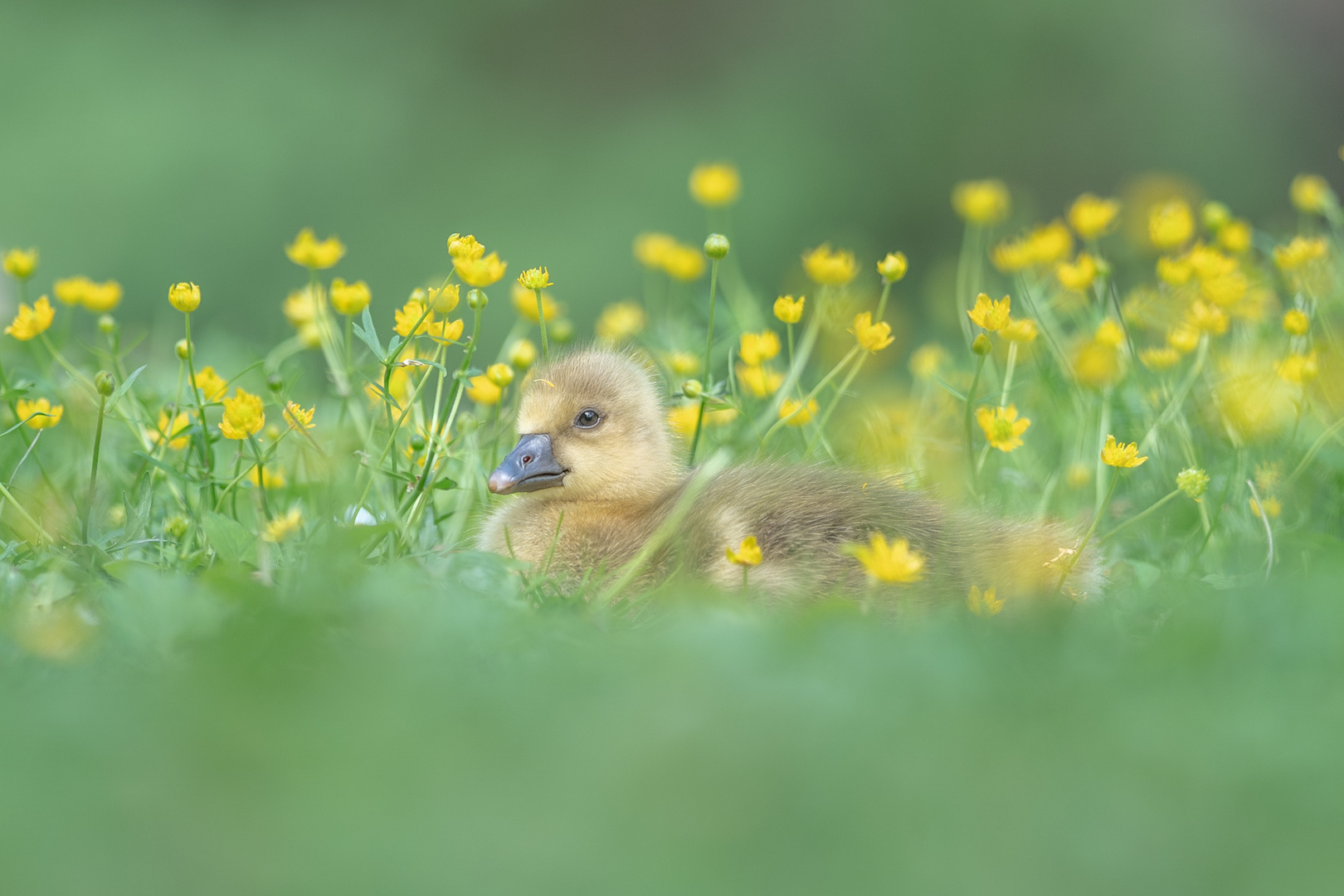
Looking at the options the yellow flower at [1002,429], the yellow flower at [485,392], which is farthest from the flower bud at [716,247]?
the yellow flower at [485,392]

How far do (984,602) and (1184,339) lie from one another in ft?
4.40

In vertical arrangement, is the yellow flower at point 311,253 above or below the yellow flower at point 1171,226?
above

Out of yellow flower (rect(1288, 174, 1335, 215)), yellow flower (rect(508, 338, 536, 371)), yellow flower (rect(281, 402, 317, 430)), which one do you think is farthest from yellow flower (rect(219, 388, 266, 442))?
yellow flower (rect(1288, 174, 1335, 215))

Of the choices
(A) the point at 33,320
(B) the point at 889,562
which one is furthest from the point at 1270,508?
(A) the point at 33,320

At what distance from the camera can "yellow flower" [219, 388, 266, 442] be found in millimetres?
2762

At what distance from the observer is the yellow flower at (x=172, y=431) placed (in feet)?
9.96

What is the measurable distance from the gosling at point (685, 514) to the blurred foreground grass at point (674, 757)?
1.99ft

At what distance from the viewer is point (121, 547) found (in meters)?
2.77

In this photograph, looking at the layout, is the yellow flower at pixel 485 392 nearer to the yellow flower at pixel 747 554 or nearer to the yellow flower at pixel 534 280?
the yellow flower at pixel 534 280

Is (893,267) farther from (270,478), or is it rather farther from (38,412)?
(38,412)

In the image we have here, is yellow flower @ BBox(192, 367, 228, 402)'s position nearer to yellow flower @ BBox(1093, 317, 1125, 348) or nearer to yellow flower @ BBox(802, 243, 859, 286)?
yellow flower @ BBox(802, 243, 859, 286)

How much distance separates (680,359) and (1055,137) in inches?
332

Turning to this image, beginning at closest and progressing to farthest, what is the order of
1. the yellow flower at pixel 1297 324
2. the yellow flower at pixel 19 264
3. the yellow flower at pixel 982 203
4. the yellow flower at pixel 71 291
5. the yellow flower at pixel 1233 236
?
1. the yellow flower at pixel 1297 324
2. the yellow flower at pixel 19 264
3. the yellow flower at pixel 71 291
4. the yellow flower at pixel 1233 236
5. the yellow flower at pixel 982 203

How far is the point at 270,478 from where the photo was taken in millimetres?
3174
